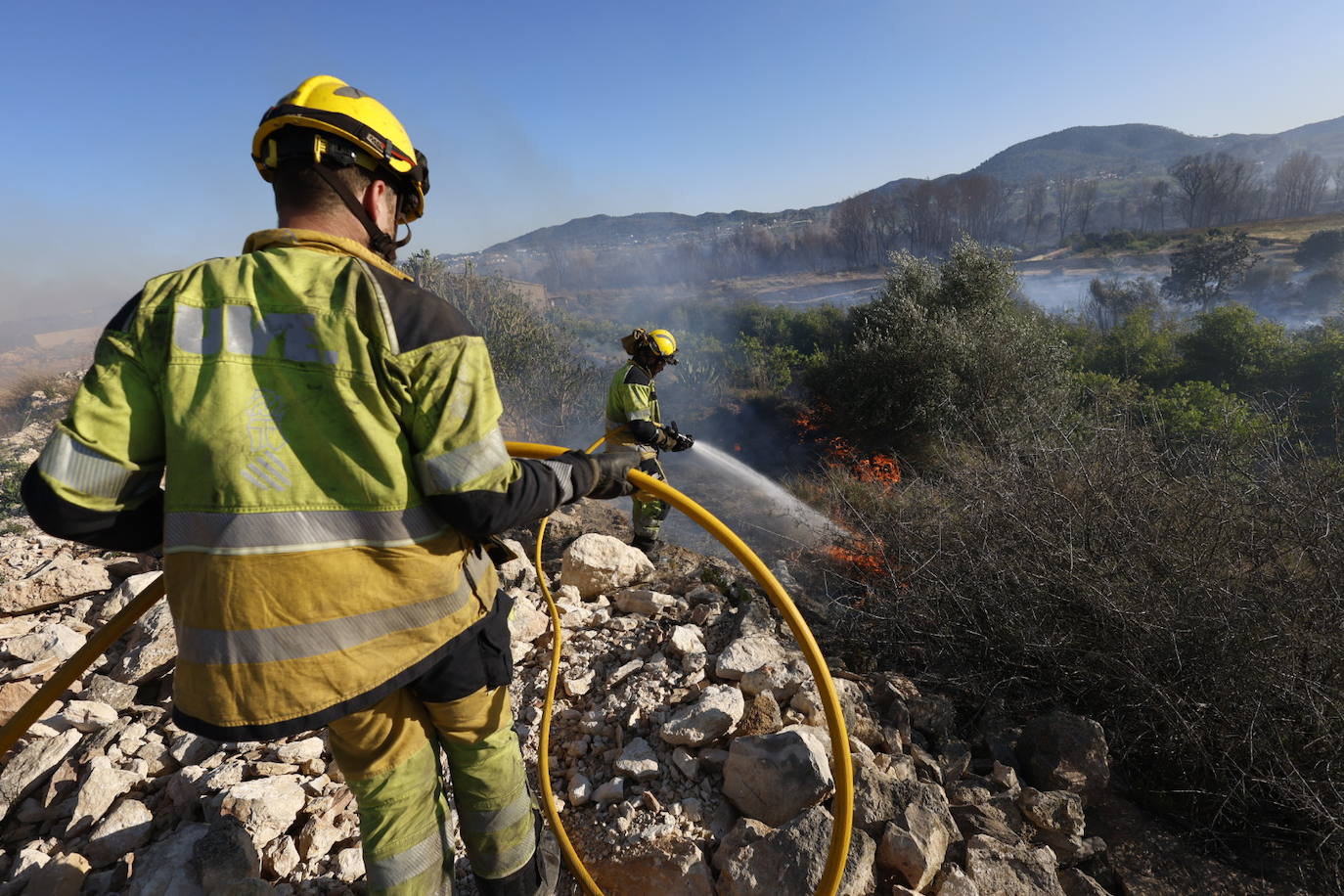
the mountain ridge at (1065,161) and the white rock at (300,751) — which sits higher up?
the mountain ridge at (1065,161)

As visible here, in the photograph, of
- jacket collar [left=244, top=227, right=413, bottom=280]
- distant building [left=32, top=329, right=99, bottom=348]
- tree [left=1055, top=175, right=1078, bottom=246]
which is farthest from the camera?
tree [left=1055, top=175, right=1078, bottom=246]

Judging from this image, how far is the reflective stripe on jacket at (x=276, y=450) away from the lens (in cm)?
108

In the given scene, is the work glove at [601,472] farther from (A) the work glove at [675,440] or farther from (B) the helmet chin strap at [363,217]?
(A) the work glove at [675,440]

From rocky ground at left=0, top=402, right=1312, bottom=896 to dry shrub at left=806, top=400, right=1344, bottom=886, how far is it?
19.8 inches

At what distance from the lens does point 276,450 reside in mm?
1082

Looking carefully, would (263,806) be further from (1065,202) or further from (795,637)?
(1065,202)

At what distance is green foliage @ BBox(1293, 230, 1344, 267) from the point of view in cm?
2789

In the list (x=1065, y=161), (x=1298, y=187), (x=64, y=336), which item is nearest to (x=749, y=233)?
(x=1298, y=187)

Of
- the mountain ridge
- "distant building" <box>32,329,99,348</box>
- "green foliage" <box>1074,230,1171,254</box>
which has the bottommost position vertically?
"green foliage" <box>1074,230,1171,254</box>

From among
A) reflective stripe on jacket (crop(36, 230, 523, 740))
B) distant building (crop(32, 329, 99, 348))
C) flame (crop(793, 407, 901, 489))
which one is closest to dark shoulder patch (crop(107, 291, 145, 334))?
reflective stripe on jacket (crop(36, 230, 523, 740))

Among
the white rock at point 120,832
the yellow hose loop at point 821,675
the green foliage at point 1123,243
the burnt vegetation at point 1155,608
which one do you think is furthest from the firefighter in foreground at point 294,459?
the green foliage at point 1123,243

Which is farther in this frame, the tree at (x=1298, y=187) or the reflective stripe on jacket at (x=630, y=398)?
the tree at (x=1298, y=187)

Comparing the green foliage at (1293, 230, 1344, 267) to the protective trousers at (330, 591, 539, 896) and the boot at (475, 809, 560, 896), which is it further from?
the protective trousers at (330, 591, 539, 896)

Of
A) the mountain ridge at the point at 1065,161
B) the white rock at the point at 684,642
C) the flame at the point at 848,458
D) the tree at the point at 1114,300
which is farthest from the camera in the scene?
the mountain ridge at the point at 1065,161
